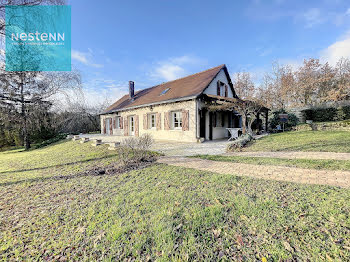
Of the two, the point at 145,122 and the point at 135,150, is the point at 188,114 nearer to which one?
the point at 145,122

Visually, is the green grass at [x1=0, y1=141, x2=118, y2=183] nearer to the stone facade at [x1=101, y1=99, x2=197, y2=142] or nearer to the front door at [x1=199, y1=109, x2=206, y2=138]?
the stone facade at [x1=101, y1=99, x2=197, y2=142]

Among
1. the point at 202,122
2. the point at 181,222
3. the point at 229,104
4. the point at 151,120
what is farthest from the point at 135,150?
the point at 151,120

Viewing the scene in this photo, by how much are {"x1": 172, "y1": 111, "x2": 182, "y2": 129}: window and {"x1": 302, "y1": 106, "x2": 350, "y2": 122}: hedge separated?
1435 cm

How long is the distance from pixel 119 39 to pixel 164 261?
13516 mm

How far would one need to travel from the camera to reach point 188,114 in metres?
10.1

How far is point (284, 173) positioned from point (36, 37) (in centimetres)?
772

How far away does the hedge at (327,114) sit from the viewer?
14.4 metres

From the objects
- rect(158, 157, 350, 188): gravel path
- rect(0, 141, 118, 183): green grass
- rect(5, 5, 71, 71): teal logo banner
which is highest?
rect(5, 5, 71, 71): teal logo banner

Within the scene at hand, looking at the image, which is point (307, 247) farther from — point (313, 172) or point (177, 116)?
point (177, 116)

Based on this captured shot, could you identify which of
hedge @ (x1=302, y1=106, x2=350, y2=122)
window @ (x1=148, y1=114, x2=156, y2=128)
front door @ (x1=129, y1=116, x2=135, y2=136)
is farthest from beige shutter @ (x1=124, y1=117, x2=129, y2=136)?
hedge @ (x1=302, y1=106, x2=350, y2=122)

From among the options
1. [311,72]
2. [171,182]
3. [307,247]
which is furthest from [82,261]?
[311,72]

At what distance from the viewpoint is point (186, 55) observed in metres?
15.2

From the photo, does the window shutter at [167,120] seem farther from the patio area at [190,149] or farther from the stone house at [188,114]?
the patio area at [190,149]

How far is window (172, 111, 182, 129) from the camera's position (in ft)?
36.1
